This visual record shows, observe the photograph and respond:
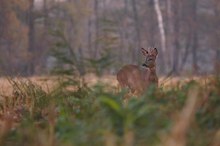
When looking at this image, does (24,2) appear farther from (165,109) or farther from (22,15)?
(165,109)

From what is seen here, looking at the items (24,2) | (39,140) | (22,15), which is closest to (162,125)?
(39,140)

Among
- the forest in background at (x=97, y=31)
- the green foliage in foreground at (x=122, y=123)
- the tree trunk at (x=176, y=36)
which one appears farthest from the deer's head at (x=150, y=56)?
the tree trunk at (x=176, y=36)

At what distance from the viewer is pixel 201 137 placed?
3.74m

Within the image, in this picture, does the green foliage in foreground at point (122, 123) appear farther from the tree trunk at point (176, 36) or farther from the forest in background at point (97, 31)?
the tree trunk at point (176, 36)

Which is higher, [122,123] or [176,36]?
[122,123]

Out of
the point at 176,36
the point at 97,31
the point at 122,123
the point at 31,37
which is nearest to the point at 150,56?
the point at 122,123

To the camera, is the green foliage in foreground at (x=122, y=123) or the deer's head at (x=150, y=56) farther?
the deer's head at (x=150, y=56)

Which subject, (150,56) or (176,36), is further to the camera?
(176,36)

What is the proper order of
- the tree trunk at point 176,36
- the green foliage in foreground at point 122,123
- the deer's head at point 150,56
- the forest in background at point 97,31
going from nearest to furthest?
the green foliage in foreground at point 122,123 < the deer's head at point 150,56 < the forest in background at point 97,31 < the tree trunk at point 176,36

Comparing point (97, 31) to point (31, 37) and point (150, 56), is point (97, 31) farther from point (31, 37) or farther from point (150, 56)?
point (150, 56)

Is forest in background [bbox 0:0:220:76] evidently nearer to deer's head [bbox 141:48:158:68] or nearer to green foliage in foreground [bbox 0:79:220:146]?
deer's head [bbox 141:48:158:68]

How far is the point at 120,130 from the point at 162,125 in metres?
0.27

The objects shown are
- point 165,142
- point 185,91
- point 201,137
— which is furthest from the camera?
point 185,91

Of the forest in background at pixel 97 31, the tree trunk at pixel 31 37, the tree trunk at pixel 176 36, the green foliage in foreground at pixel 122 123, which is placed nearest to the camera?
the green foliage in foreground at pixel 122 123
